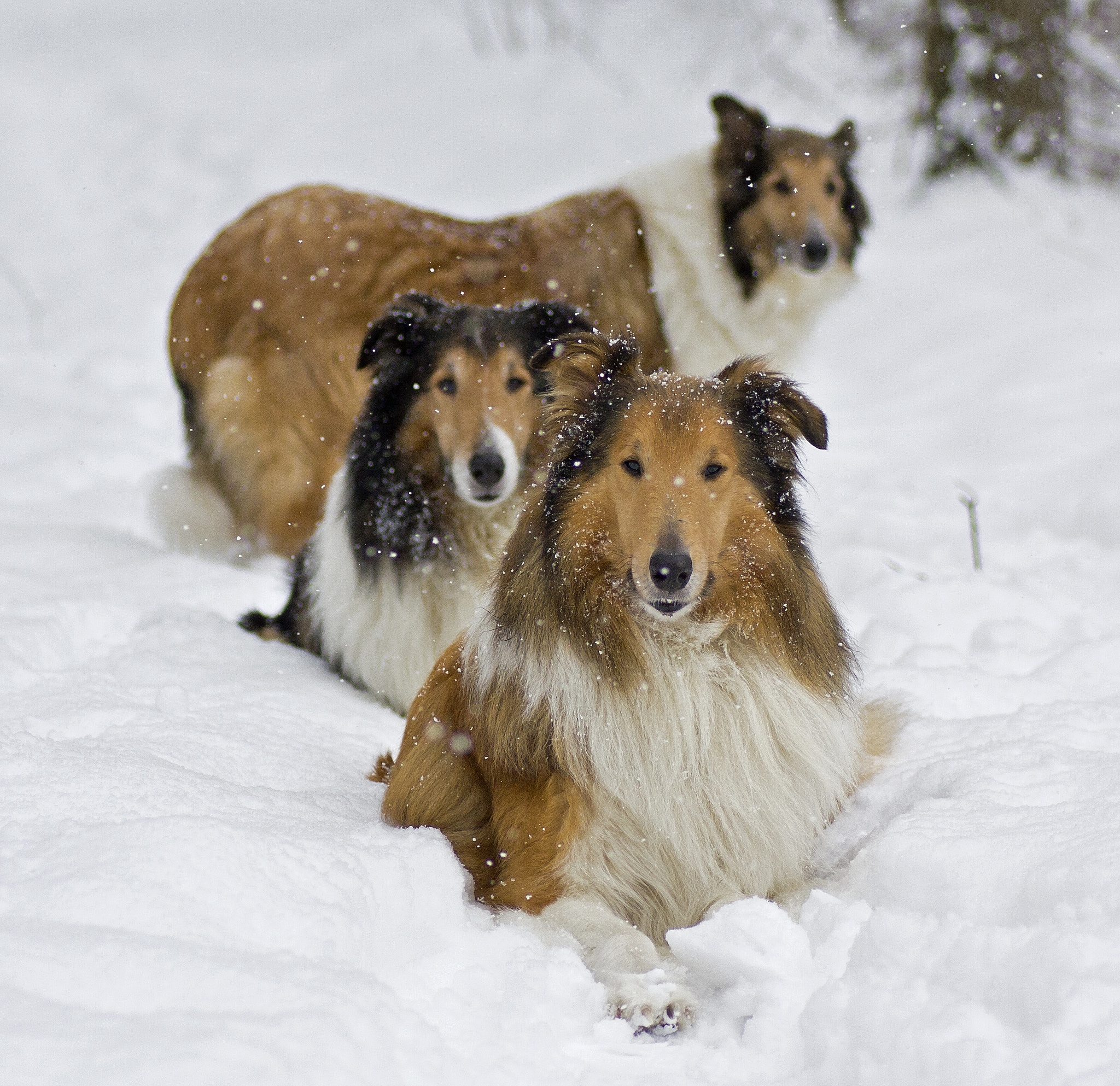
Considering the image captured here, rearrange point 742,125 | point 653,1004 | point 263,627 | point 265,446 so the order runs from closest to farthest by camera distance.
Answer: point 653,1004 < point 263,627 < point 265,446 < point 742,125

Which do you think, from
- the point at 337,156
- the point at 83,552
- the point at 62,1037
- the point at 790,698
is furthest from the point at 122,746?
the point at 337,156

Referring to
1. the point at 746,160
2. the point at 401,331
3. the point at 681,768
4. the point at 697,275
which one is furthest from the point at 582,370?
the point at 746,160

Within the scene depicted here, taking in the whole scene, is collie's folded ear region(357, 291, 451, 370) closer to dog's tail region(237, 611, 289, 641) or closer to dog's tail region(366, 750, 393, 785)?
dog's tail region(237, 611, 289, 641)

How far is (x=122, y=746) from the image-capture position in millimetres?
3070

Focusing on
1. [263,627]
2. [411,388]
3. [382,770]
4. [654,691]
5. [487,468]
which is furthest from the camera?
[263,627]

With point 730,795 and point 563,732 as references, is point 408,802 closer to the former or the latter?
point 563,732

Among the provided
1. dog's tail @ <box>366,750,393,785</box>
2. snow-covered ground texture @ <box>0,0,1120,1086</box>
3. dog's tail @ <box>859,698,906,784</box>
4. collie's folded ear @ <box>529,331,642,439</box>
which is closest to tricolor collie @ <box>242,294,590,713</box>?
snow-covered ground texture @ <box>0,0,1120,1086</box>

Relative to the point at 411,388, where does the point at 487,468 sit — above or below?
below

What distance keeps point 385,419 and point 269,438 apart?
1.39 meters

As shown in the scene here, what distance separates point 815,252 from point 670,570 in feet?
11.8

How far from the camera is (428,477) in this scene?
4.25m

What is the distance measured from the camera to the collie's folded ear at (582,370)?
295 centimetres

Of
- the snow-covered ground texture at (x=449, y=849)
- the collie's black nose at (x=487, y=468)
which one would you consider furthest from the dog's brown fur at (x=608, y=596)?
the collie's black nose at (x=487, y=468)

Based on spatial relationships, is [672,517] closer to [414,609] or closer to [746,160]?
[414,609]
